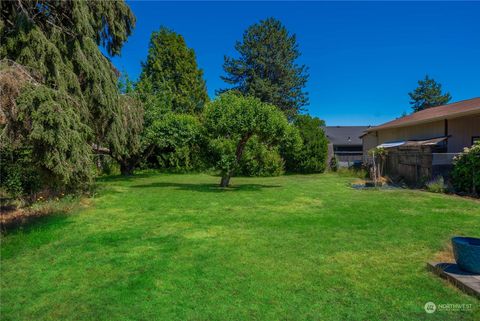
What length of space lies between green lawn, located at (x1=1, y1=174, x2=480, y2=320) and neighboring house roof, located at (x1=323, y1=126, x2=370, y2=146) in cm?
2953

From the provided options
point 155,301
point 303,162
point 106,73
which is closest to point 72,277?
point 155,301

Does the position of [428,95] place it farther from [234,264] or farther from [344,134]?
[234,264]

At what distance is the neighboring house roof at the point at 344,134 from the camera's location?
3728cm

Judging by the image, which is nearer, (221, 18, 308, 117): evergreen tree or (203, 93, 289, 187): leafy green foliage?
(203, 93, 289, 187): leafy green foliage

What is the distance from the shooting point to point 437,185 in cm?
1127

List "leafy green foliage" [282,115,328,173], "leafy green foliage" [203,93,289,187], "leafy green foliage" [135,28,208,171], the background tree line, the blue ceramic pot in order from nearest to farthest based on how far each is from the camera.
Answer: the blue ceramic pot
the background tree line
"leafy green foliage" [203,93,289,187]
"leafy green foliage" [282,115,328,173]
"leafy green foliage" [135,28,208,171]

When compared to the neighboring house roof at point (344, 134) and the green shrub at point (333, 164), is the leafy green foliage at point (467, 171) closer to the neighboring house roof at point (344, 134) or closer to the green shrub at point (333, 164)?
the green shrub at point (333, 164)

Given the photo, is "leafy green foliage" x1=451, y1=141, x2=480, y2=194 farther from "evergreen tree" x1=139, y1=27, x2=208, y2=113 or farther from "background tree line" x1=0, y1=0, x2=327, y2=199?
"evergreen tree" x1=139, y1=27, x2=208, y2=113

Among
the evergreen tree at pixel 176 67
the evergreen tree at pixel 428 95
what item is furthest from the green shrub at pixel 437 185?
the evergreen tree at pixel 428 95

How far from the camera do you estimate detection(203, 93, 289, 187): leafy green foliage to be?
11.9 metres

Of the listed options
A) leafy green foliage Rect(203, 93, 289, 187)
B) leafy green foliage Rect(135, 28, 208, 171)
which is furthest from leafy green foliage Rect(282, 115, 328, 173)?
leafy green foliage Rect(203, 93, 289, 187)

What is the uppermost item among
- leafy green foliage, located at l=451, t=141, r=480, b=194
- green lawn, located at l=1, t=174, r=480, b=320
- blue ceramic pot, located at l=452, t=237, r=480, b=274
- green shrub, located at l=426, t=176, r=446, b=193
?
leafy green foliage, located at l=451, t=141, r=480, b=194

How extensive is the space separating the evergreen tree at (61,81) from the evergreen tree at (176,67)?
61.6 feet

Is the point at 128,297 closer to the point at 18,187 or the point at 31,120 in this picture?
the point at 31,120
